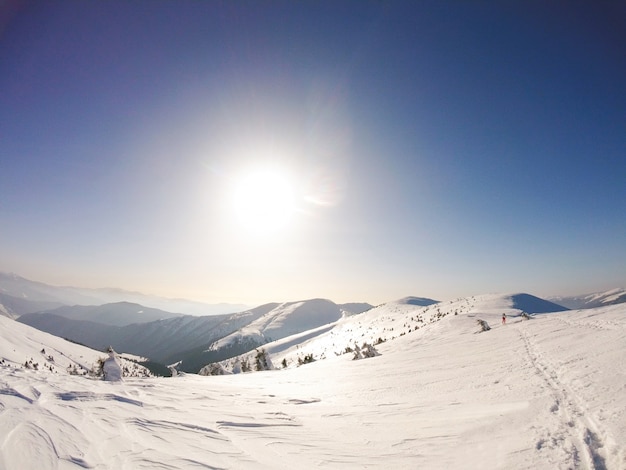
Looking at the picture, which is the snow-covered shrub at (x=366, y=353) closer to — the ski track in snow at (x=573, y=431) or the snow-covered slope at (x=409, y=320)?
the snow-covered slope at (x=409, y=320)

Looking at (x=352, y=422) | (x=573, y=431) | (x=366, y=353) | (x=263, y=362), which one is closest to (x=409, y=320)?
(x=263, y=362)

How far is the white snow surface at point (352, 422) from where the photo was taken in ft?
12.1

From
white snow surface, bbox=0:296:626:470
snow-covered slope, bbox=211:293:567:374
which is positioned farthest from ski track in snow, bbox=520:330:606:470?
snow-covered slope, bbox=211:293:567:374

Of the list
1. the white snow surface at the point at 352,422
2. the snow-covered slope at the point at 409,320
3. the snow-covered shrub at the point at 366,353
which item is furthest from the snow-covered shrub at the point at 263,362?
the white snow surface at the point at 352,422

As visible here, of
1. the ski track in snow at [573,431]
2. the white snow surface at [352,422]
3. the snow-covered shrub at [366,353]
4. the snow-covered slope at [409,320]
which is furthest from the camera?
the snow-covered slope at [409,320]

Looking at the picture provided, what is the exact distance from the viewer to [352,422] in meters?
5.69

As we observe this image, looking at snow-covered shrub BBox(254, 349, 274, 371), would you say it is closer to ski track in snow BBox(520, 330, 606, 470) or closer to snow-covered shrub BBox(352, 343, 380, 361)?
snow-covered shrub BBox(352, 343, 380, 361)

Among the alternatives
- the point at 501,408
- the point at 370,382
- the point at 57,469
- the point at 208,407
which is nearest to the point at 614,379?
the point at 501,408

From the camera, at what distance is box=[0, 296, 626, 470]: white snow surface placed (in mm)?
3674

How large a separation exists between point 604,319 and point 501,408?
11.5 metres

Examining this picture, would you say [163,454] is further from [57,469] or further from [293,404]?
[293,404]

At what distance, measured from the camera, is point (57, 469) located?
3.27 meters

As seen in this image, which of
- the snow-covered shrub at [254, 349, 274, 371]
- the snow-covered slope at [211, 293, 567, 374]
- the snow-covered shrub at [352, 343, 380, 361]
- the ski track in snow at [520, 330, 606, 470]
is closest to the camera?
the ski track in snow at [520, 330, 606, 470]

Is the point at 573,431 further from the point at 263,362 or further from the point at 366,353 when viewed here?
the point at 263,362
